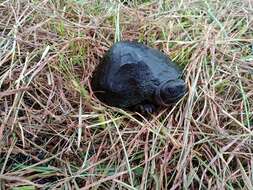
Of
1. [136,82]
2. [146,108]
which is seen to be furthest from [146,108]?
[136,82]

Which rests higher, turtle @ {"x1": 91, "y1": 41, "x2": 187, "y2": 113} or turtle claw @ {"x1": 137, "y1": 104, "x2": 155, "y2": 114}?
turtle @ {"x1": 91, "y1": 41, "x2": 187, "y2": 113}

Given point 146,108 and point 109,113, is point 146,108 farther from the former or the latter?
point 109,113

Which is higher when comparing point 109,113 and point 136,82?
point 136,82

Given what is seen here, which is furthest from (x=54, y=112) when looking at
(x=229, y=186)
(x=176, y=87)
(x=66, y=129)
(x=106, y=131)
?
(x=229, y=186)

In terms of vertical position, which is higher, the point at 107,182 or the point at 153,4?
the point at 153,4

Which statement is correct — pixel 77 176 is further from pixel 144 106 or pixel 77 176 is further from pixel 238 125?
pixel 238 125
